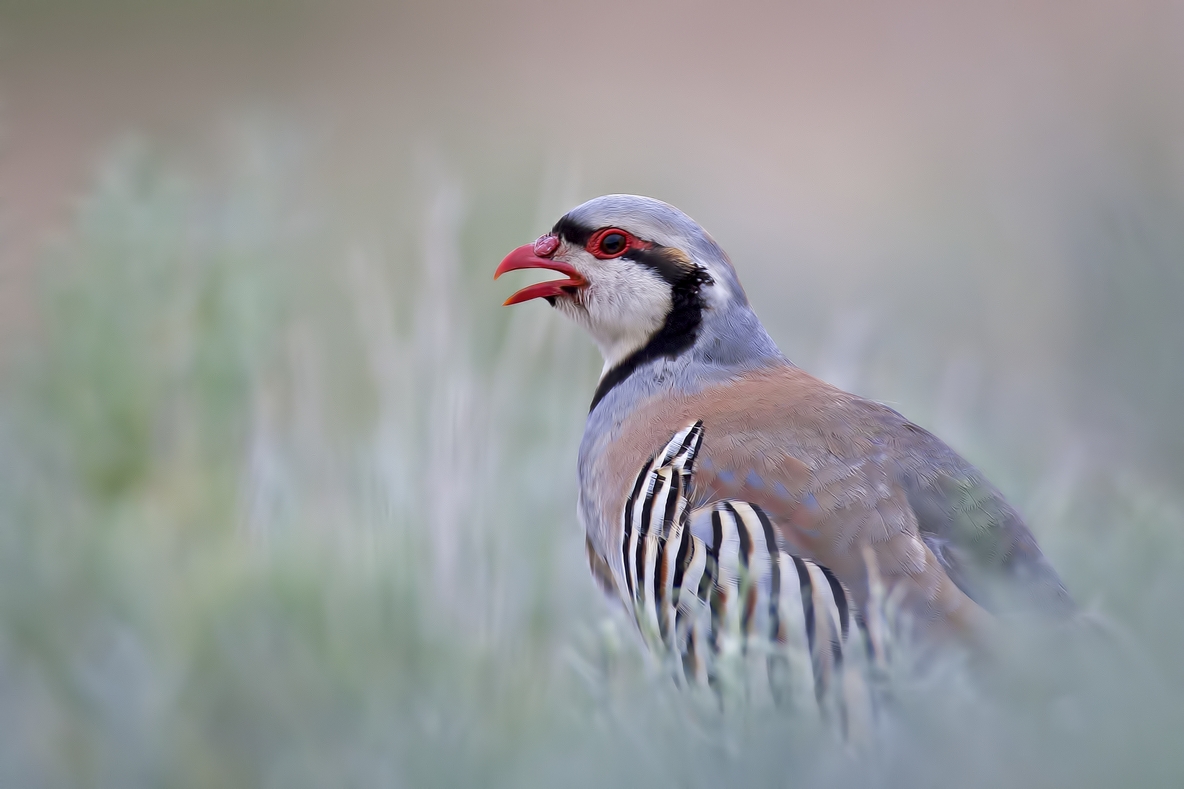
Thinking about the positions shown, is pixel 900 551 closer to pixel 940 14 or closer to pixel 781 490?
pixel 781 490

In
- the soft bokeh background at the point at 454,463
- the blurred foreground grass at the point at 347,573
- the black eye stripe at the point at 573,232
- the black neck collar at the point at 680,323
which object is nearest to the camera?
the blurred foreground grass at the point at 347,573

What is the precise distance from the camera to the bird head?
2.52m

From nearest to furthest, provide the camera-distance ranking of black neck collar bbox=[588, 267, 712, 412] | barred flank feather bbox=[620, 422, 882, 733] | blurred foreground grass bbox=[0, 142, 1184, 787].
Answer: blurred foreground grass bbox=[0, 142, 1184, 787]
barred flank feather bbox=[620, 422, 882, 733]
black neck collar bbox=[588, 267, 712, 412]

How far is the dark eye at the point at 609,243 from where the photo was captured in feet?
8.47

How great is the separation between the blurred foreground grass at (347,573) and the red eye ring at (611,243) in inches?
9.5

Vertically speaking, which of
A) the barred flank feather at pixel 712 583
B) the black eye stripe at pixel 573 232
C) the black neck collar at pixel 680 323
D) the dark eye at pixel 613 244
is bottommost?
the barred flank feather at pixel 712 583

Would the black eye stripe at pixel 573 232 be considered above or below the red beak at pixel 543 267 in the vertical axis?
above

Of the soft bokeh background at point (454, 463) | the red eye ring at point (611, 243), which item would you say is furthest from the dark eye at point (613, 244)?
the soft bokeh background at point (454, 463)

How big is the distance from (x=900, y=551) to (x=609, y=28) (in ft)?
22.4

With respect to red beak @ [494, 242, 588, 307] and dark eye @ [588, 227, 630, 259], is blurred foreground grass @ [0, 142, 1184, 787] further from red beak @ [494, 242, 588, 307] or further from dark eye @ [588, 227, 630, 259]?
dark eye @ [588, 227, 630, 259]

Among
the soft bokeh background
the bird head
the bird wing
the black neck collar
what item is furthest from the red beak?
the bird wing

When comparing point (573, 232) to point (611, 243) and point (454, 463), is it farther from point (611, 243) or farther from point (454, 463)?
point (454, 463)

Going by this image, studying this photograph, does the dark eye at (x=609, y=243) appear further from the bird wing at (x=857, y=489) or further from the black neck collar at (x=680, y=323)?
the bird wing at (x=857, y=489)

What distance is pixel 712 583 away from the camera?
1.86 metres
